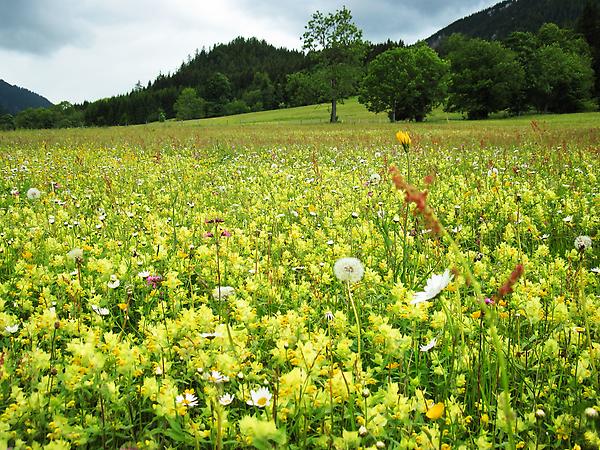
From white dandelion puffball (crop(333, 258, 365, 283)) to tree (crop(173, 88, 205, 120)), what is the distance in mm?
122348

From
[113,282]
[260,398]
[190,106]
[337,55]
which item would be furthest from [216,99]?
[260,398]

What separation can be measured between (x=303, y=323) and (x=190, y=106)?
414 feet

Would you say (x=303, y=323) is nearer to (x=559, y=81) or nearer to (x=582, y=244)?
(x=582, y=244)

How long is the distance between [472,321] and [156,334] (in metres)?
1.84

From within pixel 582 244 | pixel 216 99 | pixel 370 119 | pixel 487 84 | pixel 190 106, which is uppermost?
pixel 216 99

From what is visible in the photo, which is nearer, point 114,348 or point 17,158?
point 114,348

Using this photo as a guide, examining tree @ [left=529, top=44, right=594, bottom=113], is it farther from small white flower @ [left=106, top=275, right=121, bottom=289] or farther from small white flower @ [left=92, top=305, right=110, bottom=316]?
small white flower @ [left=92, top=305, right=110, bottom=316]

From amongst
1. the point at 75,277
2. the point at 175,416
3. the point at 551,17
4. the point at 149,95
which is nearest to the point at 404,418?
the point at 175,416

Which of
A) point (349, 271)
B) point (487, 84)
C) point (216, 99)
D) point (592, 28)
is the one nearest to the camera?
point (349, 271)

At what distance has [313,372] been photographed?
1869 mm

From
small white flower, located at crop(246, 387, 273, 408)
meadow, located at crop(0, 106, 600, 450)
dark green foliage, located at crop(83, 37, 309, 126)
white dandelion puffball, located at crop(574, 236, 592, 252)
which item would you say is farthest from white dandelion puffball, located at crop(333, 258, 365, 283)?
dark green foliage, located at crop(83, 37, 309, 126)

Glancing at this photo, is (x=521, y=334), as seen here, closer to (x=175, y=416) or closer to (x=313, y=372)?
(x=313, y=372)

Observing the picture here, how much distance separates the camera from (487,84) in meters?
59.0

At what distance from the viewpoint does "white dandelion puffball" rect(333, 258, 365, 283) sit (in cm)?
227
